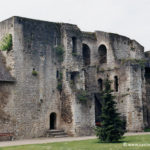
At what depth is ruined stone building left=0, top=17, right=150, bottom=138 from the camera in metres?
29.3

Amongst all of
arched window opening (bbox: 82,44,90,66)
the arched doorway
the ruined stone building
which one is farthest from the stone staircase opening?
arched window opening (bbox: 82,44,90,66)

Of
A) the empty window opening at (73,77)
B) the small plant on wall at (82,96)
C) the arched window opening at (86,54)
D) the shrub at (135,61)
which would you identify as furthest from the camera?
the arched window opening at (86,54)

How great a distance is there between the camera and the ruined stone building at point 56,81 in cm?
2928

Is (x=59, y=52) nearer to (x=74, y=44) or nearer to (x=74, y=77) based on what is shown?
(x=74, y=44)

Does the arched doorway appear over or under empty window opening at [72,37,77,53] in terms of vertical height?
under

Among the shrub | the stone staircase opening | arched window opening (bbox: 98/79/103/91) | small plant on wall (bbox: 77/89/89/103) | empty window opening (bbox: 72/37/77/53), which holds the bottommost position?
the stone staircase opening

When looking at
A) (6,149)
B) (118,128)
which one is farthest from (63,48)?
(6,149)

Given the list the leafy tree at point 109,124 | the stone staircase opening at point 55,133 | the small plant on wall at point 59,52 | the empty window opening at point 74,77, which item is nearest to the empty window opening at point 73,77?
the empty window opening at point 74,77

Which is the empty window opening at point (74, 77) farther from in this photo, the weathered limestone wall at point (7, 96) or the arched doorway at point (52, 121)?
the weathered limestone wall at point (7, 96)

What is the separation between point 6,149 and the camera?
20562mm

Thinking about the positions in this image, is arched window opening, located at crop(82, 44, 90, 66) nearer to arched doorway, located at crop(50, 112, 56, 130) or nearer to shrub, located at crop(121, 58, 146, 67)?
shrub, located at crop(121, 58, 146, 67)

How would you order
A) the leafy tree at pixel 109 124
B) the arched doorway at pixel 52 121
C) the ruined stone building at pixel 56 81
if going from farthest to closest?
1. the arched doorway at pixel 52 121
2. the ruined stone building at pixel 56 81
3. the leafy tree at pixel 109 124

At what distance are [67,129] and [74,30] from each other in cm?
935

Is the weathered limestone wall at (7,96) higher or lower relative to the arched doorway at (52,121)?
higher
